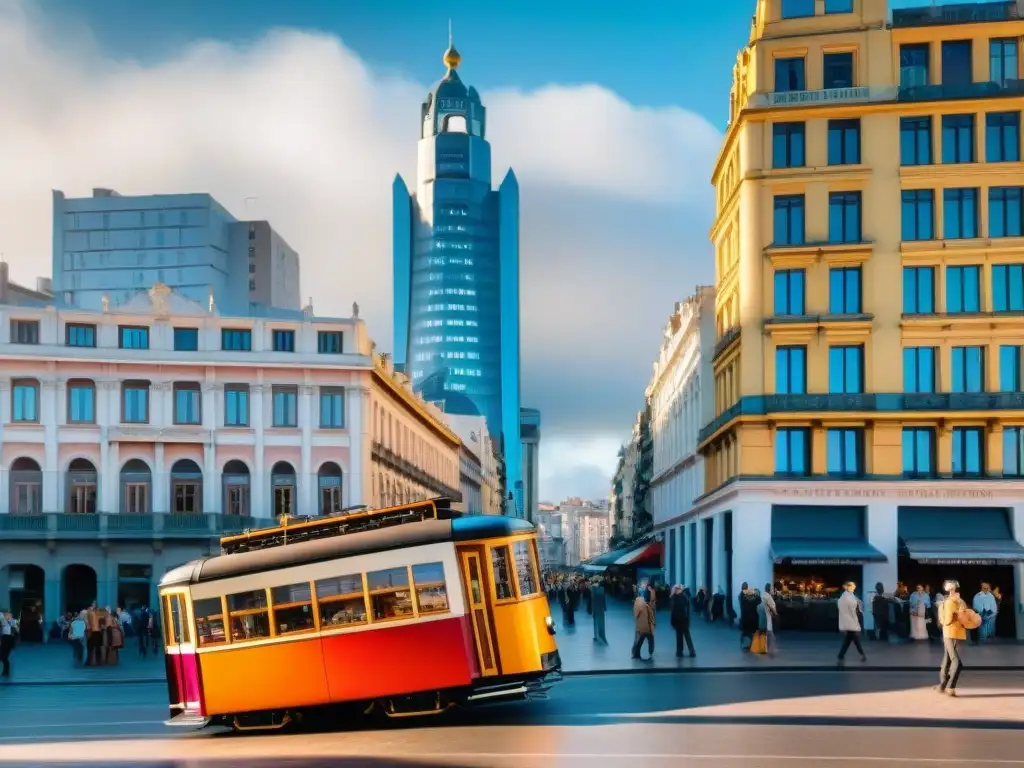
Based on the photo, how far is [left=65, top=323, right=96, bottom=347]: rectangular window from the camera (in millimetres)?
66250

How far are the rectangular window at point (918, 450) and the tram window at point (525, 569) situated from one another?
31.3 m

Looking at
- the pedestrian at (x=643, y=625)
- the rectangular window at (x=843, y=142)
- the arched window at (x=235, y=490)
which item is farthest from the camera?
the arched window at (x=235, y=490)

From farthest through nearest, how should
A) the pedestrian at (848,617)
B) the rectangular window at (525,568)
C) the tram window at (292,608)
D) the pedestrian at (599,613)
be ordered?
the pedestrian at (599,613) → the pedestrian at (848,617) → the rectangular window at (525,568) → the tram window at (292,608)

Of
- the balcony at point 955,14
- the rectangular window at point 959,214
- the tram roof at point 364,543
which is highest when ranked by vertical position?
the balcony at point 955,14

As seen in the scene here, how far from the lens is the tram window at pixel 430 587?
2195 centimetres

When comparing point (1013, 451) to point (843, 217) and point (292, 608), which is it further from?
point (292, 608)

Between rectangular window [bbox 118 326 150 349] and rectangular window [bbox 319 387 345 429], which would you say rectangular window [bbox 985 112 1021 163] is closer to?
rectangular window [bbox 319 387 345 429]

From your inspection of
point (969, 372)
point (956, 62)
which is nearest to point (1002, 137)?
point (956, 62)

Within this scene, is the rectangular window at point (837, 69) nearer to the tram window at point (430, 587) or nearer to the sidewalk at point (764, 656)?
the sidewalk at point (764, 656)

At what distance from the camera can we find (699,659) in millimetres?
33938

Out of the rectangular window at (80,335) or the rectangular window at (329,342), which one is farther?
the rectangular window at (329,342)

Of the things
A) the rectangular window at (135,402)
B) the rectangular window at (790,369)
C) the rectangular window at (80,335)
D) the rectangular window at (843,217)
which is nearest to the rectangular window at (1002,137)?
the rectangular window at (843,217)

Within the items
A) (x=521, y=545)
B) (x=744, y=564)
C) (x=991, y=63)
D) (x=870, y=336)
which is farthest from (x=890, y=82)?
(x=521, y=545)

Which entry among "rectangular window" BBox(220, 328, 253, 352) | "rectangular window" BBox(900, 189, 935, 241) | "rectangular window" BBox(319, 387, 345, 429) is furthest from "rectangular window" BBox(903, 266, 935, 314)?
"rectangular window" BBox(220, 328, 253, 352)
